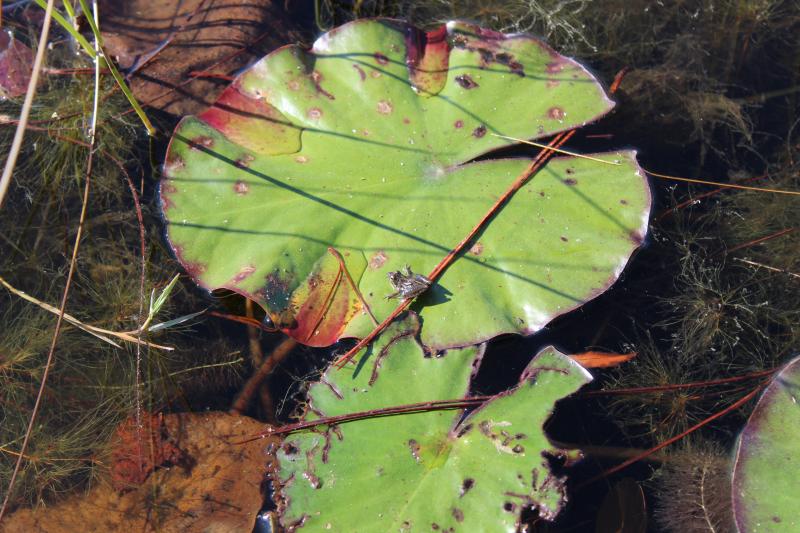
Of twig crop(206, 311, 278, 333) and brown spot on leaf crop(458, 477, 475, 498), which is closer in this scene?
brown spot on leaf crop(458, 477, 475, 498)

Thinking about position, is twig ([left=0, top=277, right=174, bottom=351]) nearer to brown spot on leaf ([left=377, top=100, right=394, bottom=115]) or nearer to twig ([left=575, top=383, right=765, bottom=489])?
brown spot on leaf ([left=377, top=100, right=394, bottom=115])

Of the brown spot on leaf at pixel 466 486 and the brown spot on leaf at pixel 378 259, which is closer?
the brown spot on leaf at pixel 466 486

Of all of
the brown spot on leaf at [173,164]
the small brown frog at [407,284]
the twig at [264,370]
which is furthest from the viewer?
the twig at [264,370]

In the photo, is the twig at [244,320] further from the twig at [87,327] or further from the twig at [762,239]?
the twig at [762,239]

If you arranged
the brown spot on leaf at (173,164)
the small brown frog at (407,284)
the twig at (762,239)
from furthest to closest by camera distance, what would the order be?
the twig at (762,239), the brown spot on leaf at (173,164), the small brown frog at (407,284)

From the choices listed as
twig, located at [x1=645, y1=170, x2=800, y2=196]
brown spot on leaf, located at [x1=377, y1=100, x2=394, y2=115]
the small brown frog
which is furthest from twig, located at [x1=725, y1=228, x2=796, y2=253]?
brown spot on leaf, located at [x1=377, y1=100, x2=394, y2=115]

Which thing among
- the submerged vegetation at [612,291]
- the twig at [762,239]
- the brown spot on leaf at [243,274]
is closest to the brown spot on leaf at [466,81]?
the submerged vegetation at [612,291]

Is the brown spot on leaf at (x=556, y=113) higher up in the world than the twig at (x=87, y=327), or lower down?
higher up
